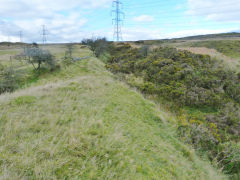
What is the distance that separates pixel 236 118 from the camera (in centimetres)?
770

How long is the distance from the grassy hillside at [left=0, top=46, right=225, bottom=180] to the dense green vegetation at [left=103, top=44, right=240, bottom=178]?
0.94m

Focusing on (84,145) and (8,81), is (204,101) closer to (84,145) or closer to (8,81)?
(84,145)

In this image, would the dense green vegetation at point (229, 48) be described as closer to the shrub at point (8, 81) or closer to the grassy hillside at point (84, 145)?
the grassy hillside at point (84, 145)

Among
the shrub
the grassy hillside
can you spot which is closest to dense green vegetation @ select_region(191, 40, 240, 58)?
the grassy hillside

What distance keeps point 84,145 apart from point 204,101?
8.95 meters

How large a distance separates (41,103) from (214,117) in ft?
30.0

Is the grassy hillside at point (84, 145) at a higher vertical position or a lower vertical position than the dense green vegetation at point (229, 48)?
lower

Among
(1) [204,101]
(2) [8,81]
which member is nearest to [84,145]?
(1) [204,101]

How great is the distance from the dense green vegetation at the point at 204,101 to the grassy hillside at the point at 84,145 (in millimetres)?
943

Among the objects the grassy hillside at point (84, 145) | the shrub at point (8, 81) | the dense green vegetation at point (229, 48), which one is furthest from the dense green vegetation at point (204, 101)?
the dense green vegetation at point (229, 48)

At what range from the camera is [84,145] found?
3273 mm

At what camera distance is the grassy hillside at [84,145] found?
2604mm

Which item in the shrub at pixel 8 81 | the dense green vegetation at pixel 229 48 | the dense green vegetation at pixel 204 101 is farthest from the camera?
the dense green vegetation at pixel 229 48

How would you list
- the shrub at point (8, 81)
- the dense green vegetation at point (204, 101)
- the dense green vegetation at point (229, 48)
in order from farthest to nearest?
the dense green vegetation at point (229, 48), the shrub at point (8, 81), the dense green vegetation at point (204, 101)
